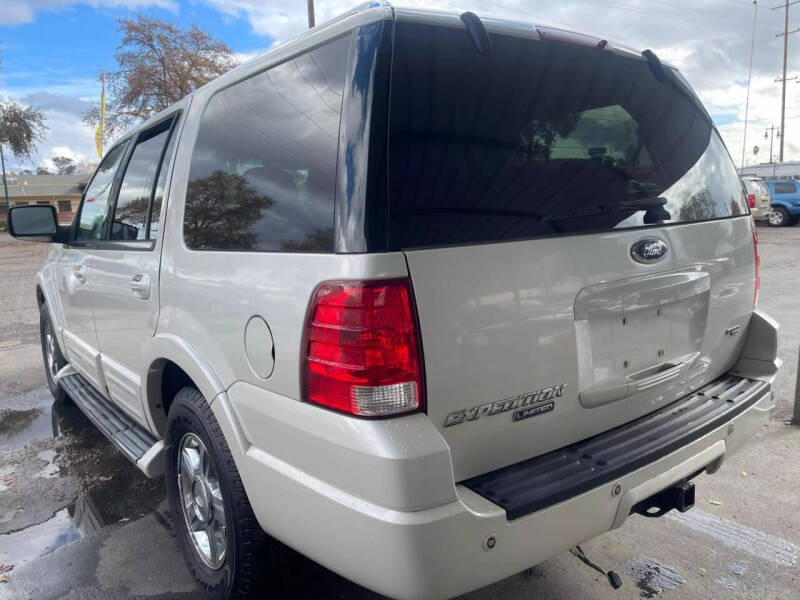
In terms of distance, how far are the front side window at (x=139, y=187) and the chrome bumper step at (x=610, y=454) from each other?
197 cm

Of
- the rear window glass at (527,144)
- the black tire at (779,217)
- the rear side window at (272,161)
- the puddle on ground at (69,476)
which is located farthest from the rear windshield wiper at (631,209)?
the black tire at (779,217)

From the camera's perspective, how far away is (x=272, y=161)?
7.27 ft

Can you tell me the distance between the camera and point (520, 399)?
6.59 feet

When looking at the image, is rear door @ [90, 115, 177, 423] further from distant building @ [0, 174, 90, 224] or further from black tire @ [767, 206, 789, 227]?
distant building @ [0, 174, 90, 224]

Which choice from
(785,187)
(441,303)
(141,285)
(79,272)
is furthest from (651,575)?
(785,187)

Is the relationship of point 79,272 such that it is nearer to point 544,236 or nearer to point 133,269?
point 133,269

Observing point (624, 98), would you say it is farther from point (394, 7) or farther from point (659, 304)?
point (394, 7)

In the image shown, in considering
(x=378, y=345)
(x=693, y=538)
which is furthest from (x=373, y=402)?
(x=693, y=538)

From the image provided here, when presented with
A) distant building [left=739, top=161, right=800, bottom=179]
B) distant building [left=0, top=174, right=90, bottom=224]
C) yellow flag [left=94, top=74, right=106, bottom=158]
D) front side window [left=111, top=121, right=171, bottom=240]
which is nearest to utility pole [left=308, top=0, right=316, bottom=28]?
yellow flag [left=94, top=74, right=106, bottom=158]

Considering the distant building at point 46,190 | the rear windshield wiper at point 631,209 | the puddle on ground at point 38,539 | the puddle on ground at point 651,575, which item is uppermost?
the distant building at point 46,190

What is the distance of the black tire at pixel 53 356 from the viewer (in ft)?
16.5

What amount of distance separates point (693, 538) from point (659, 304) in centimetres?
140

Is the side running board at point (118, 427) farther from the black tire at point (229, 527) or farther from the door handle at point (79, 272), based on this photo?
the door handle at point (79, 272)

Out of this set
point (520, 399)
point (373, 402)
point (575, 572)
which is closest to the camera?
point (373, 402)
